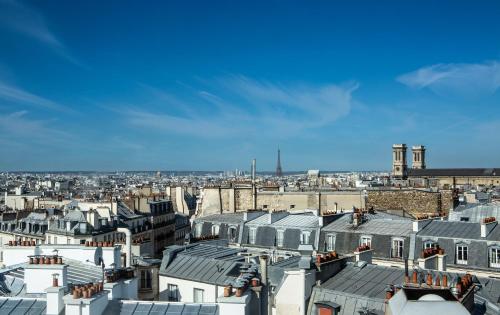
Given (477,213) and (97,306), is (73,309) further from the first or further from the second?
(477,213)

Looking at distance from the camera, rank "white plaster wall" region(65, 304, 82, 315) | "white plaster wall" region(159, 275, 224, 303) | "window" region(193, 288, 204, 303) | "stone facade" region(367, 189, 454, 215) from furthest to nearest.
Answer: "stone facade" region(367, 189, 454, 215) < "window" region(193, 288, 204, 303) < "white plaster wall" region(159, 275, 224, 303) < "white plaster wall" region(65, 304, 82, 315)

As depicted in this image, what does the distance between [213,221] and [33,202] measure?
3958cm

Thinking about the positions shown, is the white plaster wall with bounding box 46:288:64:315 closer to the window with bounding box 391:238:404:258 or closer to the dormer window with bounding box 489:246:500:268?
the window with bounding box 391:238:404:258

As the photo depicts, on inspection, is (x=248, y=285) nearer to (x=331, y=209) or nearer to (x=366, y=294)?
(x=366, y=294)

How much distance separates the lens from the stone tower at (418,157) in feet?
372

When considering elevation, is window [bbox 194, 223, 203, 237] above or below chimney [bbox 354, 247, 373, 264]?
below

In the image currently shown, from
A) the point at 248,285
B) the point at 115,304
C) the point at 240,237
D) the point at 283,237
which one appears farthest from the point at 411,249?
the point at 115,304

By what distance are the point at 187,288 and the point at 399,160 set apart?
93.3 metres

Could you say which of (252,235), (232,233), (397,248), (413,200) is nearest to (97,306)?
(397,248)

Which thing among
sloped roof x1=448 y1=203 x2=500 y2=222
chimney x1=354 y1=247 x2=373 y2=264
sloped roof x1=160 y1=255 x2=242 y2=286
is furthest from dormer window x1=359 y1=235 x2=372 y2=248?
sloped roof x1=160 y1=255 x2=242 y2=286

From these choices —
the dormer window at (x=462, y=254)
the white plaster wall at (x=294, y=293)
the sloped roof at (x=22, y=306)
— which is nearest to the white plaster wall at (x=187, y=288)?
the white plaster wall at (x=294, y=293)

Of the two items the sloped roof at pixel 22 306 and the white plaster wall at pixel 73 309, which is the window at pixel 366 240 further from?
the white plaster wall at pixel 73 309

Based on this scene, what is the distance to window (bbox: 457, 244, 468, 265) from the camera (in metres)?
19.5

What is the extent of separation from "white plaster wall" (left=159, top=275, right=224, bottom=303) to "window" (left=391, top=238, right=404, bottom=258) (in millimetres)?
9056
